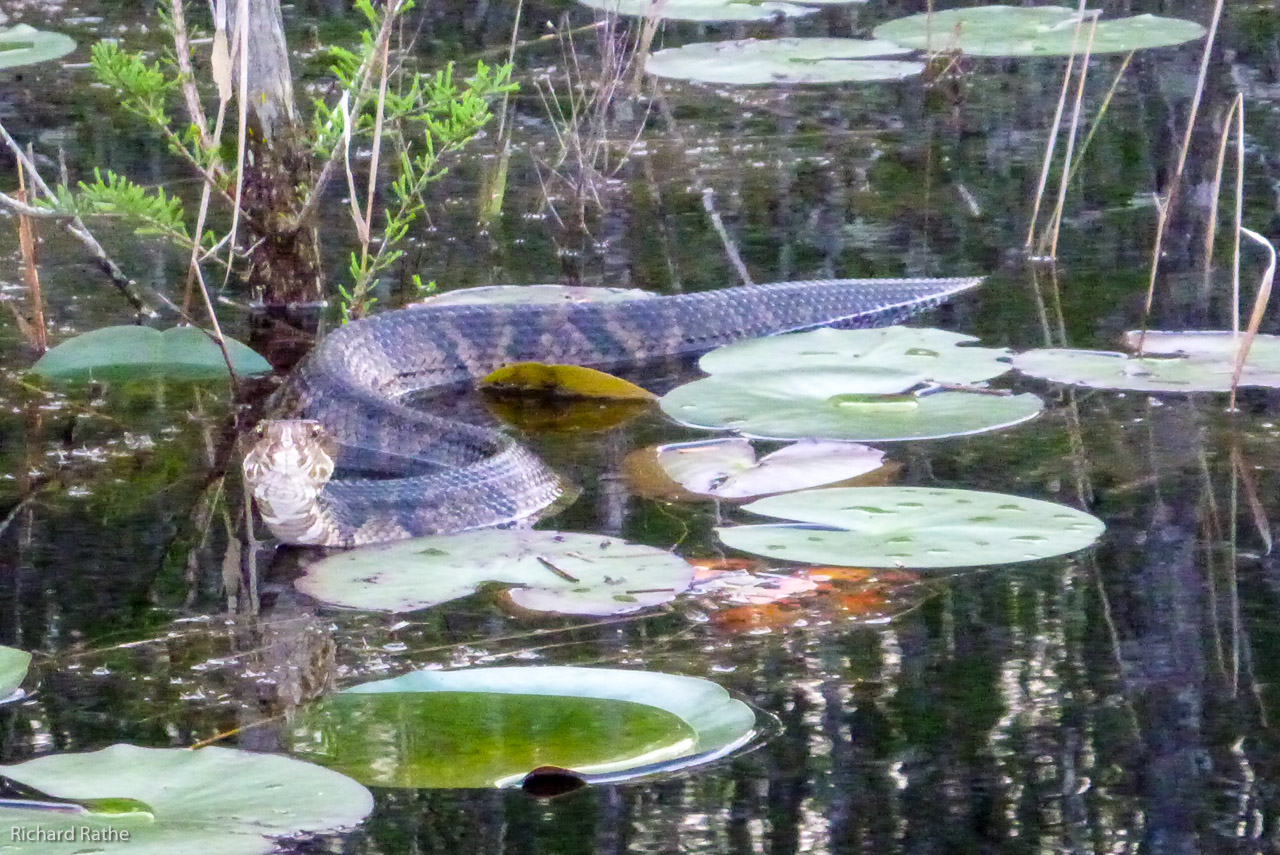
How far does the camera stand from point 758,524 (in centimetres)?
366

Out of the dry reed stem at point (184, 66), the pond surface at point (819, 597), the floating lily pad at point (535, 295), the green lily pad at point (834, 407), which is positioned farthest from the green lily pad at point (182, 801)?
the floating lily pad at point (535, 295)

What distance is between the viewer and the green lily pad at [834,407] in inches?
162

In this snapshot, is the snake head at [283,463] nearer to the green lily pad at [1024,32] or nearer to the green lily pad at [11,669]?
the green lily pad at [11,669]

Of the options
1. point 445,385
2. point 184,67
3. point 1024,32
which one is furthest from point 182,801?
point 1024,32

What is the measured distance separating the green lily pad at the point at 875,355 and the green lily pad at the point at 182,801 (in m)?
2.19

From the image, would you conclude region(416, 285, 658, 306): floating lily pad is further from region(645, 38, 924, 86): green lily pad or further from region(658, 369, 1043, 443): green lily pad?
region(645, 38, 924, 86): green lily pad

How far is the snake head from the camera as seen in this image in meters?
3.67

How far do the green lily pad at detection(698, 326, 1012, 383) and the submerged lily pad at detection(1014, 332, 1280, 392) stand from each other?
0.38 ft

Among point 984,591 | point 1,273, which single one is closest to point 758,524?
point 984,591


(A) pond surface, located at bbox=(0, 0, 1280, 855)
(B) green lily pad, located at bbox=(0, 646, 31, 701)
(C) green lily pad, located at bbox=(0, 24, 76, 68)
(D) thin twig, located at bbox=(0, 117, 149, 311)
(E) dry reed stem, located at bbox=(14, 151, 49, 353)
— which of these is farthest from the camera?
(C) green lily pad, located at bbox=(0, 24, 76, 68)

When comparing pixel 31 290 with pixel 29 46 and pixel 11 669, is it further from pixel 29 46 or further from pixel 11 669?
pixel 29 46

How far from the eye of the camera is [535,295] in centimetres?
554

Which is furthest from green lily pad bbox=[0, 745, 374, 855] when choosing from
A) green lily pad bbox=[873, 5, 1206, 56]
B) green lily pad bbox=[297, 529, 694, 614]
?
green lily pad bbox=[873, 5, 1206, 56]

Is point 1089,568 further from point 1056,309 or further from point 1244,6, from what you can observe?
point 1244,6
